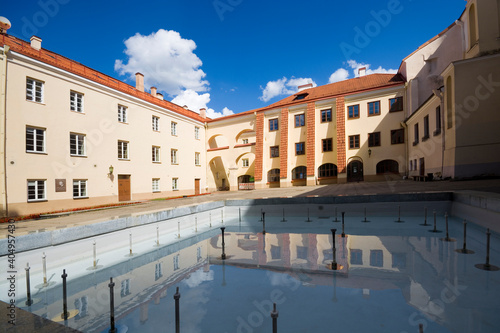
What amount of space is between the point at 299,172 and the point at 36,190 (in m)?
24.3

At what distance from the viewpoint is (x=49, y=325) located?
8.13 ft

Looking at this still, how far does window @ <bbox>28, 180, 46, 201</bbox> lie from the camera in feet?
45.8

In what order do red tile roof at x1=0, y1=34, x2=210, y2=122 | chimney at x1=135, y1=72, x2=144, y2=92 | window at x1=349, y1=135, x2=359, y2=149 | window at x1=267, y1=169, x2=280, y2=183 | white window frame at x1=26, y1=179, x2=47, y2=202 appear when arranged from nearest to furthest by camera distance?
1. red tile roof at x1=0, y1=34, x2=210, y2=122
2. white window frame at x1=26, y1=179, x2=47, y2=202
3. chimney at x1=135, y1=72, x2=144, y2=92
4. window at x1=349, y1=135, x2=359, y2=149
5. window at x1=267, y1=169, x2=280, y2=183

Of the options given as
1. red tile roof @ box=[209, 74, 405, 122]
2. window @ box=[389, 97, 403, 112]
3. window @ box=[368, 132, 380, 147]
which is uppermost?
red tile roof @ box=[209, 74, 405, 122]

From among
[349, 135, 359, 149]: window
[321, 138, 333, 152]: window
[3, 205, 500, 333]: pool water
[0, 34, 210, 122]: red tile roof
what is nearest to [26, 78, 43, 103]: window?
[0, 34, 210, 122]: red tile roof

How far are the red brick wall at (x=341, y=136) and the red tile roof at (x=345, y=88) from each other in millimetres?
1300

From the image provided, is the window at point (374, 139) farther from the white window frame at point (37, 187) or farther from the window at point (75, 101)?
the white window frame at point (37, 187)

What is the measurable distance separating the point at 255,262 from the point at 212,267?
129 cm

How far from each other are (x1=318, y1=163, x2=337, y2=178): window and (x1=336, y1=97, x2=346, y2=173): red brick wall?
4.36 feet

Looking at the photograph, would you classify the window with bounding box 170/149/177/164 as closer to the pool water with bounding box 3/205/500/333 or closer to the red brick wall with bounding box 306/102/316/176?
the red brick wall with bounding box 306/102/316/176

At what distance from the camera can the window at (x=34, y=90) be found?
1425 cm

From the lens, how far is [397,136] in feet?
80.2

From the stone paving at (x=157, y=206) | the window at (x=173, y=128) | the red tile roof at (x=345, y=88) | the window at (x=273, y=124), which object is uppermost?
the red tile roof at (x=345, y=88)

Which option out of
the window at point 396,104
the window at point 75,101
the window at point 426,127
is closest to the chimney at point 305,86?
the window at point 396,104
